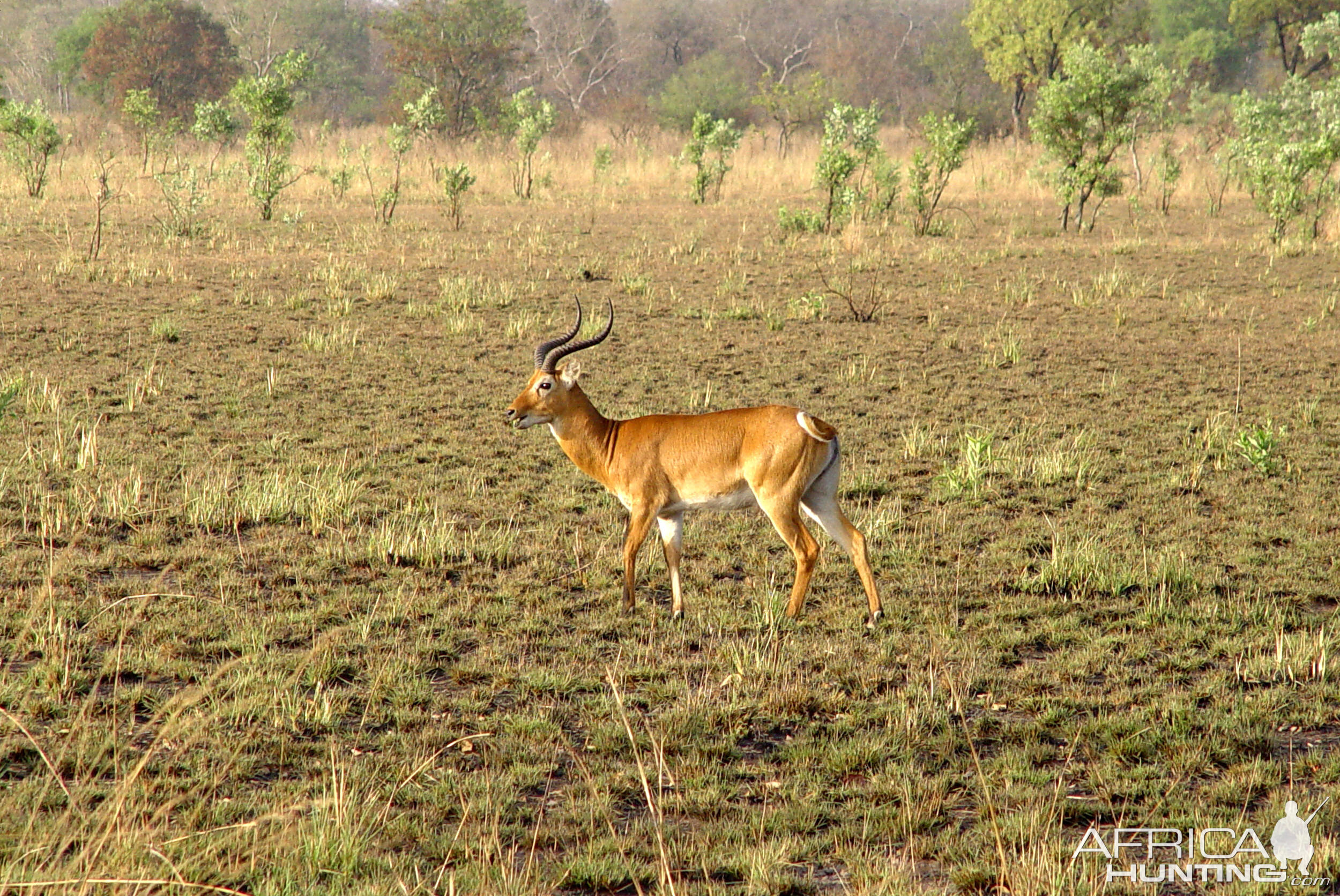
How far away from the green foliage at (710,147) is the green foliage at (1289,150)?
10405 mm

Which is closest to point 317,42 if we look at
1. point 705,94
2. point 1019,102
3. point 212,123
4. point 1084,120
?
point 705,94

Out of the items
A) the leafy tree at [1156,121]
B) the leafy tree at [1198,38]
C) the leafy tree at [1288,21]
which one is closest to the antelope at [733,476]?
the leafy tree at [1156,121]

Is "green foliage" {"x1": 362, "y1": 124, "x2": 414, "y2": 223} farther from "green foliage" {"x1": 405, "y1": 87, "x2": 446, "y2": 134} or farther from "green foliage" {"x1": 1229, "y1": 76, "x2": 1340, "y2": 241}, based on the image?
"green foliage" {"x1": 1229, "y1": 76, "x2": 1340, "y2": 241}

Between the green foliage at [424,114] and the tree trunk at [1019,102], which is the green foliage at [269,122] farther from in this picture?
the tree trunk at [1019,102]

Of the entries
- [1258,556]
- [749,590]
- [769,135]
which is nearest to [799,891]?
[749,590]

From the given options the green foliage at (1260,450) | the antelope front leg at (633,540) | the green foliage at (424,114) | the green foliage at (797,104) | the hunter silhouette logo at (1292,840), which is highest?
the green foliage at (797,104)

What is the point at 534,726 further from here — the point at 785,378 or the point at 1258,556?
the point at 785,378

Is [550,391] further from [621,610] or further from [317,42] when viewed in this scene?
[317,42]

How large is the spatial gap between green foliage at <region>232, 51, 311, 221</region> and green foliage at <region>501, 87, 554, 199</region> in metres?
5.14

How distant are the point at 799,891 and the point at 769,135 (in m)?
40.4

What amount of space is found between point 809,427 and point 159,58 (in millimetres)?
41075

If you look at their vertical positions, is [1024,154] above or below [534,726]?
above

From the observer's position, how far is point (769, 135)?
4225cm

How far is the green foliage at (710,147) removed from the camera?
83.8 feet
